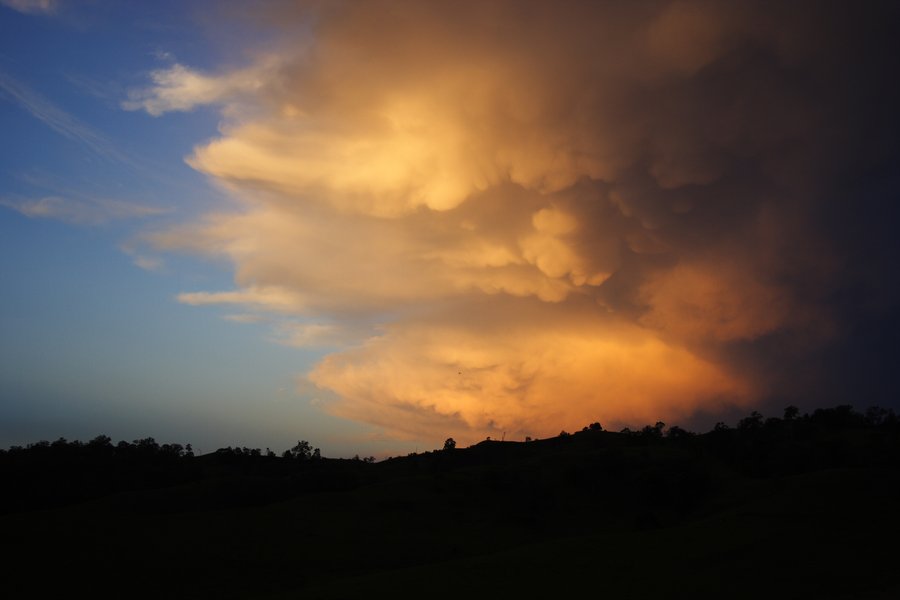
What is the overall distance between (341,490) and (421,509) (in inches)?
888

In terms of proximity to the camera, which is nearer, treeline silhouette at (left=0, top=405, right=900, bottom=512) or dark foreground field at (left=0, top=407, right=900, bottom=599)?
dark foreground field at (left=0, top=407, right=900, bottom=599)

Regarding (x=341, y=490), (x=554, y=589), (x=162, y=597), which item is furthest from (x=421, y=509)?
(x=554, y=589)

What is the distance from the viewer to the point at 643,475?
9706 centimetres

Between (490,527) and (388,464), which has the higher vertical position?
(388,464)

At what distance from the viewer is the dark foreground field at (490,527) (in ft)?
160

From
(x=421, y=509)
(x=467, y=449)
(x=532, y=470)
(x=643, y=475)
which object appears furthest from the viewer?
(x=467, y=449)

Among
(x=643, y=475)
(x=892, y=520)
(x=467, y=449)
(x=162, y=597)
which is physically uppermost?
(x=467, y=449)

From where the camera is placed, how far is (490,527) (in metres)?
86.9

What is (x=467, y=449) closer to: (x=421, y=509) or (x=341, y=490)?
(x=341, y=490)

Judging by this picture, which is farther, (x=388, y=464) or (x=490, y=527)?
(x=388, y=464)

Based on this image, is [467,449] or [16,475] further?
[467,449]

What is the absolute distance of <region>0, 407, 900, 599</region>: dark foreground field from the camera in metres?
48.8

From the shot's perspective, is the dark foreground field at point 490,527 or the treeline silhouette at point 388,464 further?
the treeline silhouette at point 388,464

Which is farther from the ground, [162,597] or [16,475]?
[16,475]
